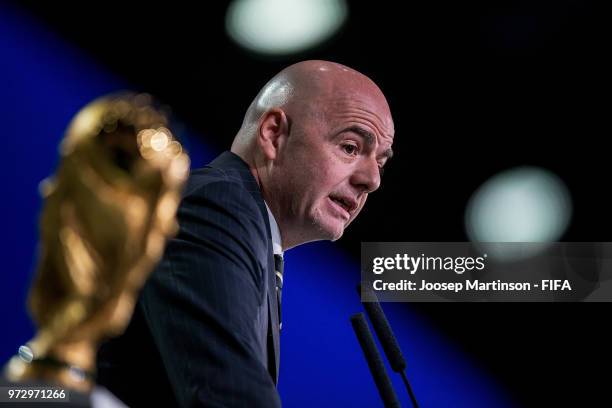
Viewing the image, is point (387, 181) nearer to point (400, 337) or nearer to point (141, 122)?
point (400, 337)

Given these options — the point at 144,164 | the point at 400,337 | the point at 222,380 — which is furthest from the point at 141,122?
the point at 400,337

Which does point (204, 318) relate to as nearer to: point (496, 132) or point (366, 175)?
point (366, 175)

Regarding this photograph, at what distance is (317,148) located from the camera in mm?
1297

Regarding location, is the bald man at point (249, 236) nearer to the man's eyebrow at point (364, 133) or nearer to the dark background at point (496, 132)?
the man's eyebrow at point (364, 133)

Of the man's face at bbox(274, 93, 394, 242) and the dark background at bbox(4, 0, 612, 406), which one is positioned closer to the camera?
the man's face at bbox(274, 93, 394, 242)

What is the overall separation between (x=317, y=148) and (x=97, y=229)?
1016 mm

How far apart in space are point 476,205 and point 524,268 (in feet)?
0.67

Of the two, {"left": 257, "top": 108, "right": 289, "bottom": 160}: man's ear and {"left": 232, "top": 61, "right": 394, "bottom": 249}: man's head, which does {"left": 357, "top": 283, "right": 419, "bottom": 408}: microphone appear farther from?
{"left": 257, "top": 108, "right": 289, "bottom": 160}: man's ear

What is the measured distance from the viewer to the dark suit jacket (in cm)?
70

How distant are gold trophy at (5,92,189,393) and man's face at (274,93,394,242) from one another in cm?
98

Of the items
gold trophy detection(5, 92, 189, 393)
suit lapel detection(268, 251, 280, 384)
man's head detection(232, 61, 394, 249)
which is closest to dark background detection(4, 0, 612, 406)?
man's head detection(232, 61, 394, 249)

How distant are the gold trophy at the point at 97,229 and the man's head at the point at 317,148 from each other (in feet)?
3.20

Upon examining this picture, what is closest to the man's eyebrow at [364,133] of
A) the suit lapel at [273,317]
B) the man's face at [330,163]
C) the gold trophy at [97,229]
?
the man's face at [330,163]

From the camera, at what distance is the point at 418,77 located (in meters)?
2.12
